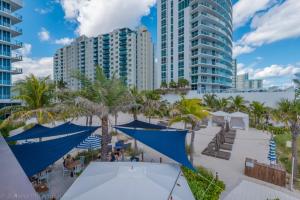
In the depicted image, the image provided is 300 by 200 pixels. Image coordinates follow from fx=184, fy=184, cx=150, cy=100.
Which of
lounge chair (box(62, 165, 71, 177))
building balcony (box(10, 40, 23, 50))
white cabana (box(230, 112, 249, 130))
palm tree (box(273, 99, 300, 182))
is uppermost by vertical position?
building balcony (box(10, 40, 23, 50))

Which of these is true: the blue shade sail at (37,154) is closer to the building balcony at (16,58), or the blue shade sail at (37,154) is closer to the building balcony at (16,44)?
the building balcony at (16,58)

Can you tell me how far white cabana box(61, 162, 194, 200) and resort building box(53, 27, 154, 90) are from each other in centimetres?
6712

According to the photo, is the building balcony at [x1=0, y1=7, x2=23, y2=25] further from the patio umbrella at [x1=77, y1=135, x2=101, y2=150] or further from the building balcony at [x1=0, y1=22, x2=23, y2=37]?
the patio umbrella at [x1=77, y1=135, x2=101, y2=150]

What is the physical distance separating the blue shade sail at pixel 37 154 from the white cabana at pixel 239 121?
21279 mm

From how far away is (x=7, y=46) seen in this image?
3397 cm

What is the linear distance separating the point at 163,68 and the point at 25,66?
34.3m

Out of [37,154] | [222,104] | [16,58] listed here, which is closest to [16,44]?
[16,58]

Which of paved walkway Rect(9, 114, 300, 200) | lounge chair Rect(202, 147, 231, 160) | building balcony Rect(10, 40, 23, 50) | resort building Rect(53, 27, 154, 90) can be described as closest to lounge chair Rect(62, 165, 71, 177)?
paved walkway Rect(9, 114, 300, 200)

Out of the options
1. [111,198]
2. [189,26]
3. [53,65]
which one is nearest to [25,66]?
[189,26]

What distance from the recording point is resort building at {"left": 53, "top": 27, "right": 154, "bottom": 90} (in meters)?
74.8

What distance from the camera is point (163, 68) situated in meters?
55.0

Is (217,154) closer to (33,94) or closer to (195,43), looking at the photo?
(33,94)

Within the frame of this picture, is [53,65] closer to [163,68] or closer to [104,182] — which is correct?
[163,68]

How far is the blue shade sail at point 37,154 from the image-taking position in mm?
6277
